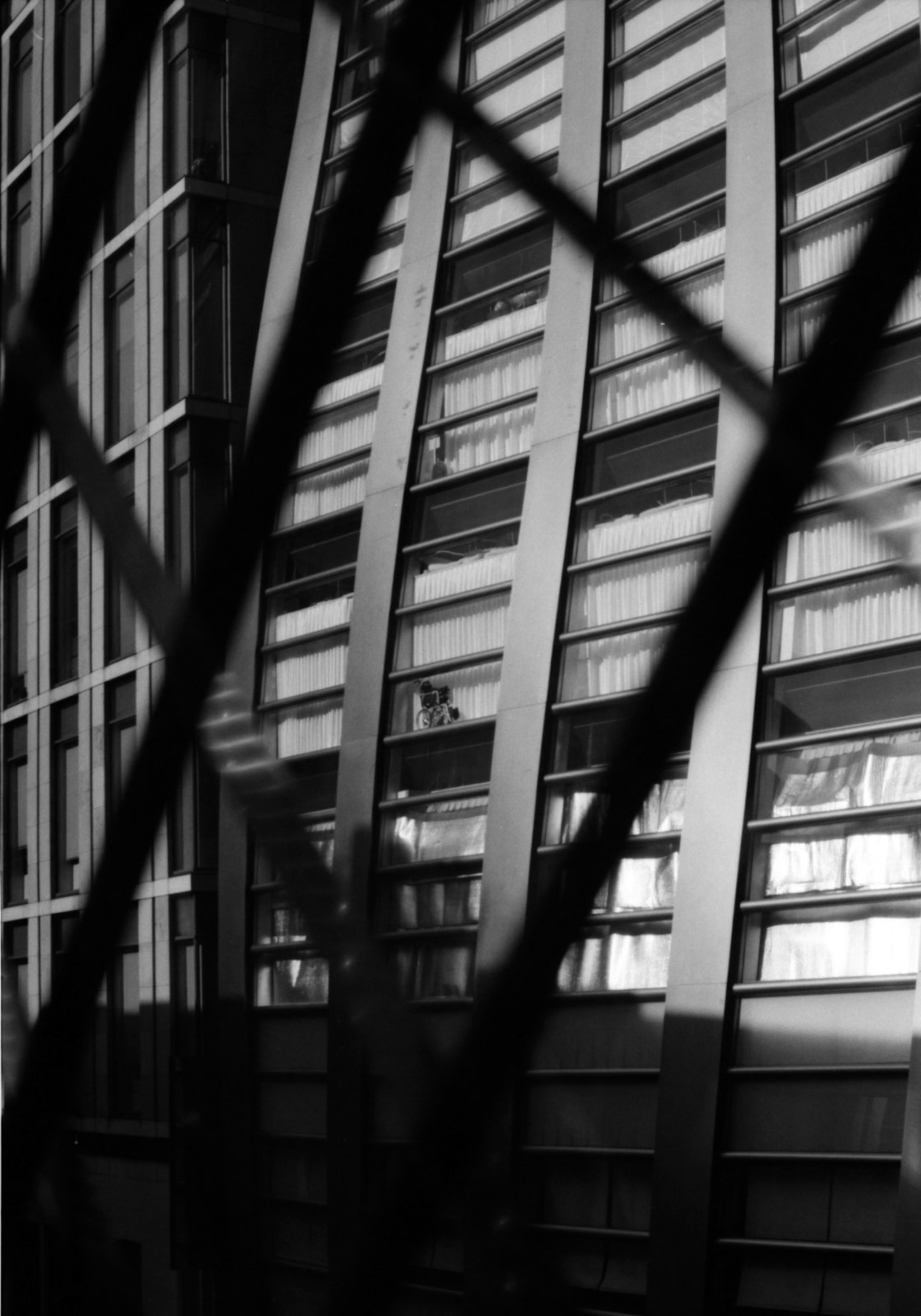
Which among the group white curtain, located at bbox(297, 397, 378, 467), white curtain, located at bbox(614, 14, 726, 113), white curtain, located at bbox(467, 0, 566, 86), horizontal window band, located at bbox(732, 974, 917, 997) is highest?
white curtain, located at bbox(467, 0, 566, 86)

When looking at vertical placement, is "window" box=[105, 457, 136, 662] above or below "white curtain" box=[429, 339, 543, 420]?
below

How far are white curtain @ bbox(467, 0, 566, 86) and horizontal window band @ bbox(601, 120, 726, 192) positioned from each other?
3.06m

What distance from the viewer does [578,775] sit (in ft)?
62.3

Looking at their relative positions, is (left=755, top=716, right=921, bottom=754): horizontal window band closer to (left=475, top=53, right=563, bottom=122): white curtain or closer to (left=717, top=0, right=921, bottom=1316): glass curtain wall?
(left=717, top=0, right=921, bottom=1316): glass curtain wall

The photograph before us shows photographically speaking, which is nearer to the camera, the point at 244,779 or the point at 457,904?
the point at 457,904

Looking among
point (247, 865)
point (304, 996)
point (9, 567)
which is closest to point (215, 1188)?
point (304, 996)

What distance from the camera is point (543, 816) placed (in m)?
19.5

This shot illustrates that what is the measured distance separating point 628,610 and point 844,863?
454 cm

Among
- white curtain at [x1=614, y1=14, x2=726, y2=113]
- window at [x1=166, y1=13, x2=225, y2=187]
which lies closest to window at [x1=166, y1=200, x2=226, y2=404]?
window at [x1=166, y1=13, x2=225, y2=187]

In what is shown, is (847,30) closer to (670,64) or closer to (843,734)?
(670,64)

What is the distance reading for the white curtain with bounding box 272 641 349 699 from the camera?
22.6 meters

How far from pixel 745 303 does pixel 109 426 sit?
11.2 m

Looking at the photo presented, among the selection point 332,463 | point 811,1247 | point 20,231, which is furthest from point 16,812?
point 811,1247

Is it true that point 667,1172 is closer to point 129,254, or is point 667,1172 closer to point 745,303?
point 745,303
